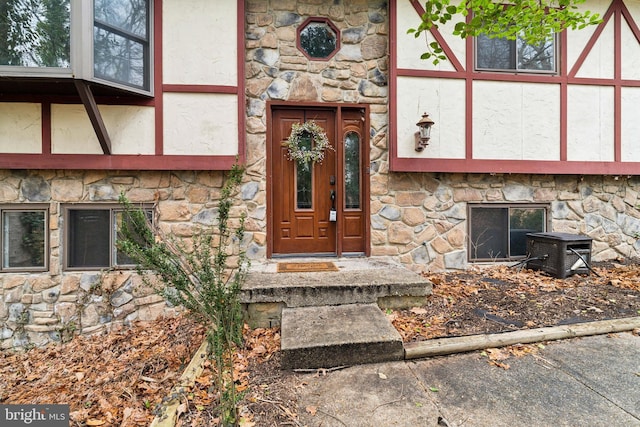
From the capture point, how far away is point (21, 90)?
133 inches

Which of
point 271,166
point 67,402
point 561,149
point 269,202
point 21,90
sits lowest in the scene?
point 67,402

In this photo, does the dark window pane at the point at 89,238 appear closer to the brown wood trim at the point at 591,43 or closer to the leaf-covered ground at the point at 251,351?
the leaf-covered ground at the point at 251,351

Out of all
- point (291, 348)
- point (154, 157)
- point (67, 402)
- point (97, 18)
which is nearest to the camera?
point (291, 348)

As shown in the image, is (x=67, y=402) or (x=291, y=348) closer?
(x=291, y=348)

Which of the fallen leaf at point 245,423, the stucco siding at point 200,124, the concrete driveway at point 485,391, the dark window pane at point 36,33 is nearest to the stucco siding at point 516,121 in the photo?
the concrete driveway at point 485,391

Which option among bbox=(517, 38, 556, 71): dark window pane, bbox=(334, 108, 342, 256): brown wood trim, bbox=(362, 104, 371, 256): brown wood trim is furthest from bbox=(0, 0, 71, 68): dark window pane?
bbox=(517, 38, 556, 71): dark window pane

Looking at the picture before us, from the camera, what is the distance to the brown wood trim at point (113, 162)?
344 cm

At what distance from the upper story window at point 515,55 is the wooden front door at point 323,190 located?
1.86 meters

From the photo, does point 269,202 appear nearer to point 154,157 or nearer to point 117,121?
point 154,157

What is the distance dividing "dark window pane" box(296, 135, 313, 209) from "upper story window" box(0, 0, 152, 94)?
2.19 metres

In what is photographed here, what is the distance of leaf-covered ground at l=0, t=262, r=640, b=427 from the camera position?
1.89m

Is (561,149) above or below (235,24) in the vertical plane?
below

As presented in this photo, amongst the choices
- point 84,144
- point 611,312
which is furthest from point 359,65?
point 611,312

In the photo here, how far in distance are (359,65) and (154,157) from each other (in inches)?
A: 113
